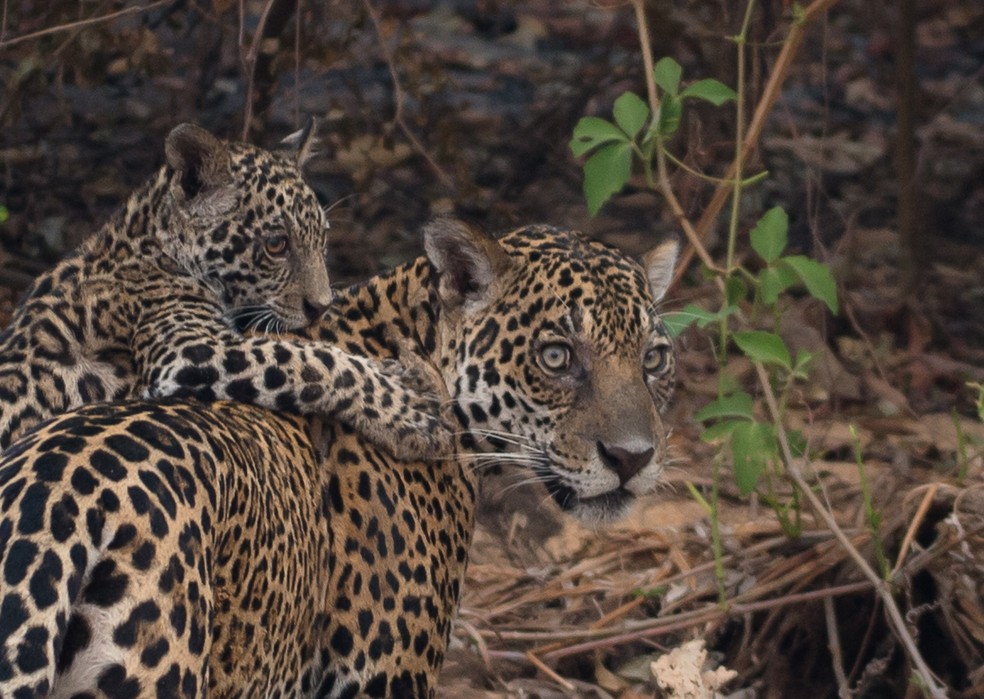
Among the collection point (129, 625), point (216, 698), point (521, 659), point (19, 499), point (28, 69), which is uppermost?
point (28, 69)

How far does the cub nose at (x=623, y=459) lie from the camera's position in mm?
5016

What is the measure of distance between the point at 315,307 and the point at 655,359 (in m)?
1.56

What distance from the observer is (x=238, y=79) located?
38.9 feet

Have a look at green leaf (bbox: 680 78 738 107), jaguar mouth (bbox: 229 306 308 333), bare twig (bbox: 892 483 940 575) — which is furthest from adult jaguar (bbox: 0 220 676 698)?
bare twig (bbox: 892 483 940 575)

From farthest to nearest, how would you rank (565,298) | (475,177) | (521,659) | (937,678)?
(475,177) → (521,659) → (937,678) → (565,298)

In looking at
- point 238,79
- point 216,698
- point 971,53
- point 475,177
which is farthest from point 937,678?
point 971,53

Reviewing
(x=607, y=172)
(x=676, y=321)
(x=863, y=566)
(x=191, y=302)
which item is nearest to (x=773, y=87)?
(x=607, y=172)

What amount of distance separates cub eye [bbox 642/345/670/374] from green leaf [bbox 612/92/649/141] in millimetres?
721

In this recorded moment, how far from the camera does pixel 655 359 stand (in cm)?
533

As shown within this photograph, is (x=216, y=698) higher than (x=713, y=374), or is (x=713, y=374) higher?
(x=216, y=698)

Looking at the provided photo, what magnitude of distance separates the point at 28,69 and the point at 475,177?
3.32 m

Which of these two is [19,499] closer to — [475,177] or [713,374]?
[713,374]

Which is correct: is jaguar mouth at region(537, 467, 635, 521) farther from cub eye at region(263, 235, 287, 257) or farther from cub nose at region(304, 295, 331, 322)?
cub eye at region(263, 235, 287, 257)

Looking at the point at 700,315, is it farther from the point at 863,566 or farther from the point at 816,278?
the point at 863,566
